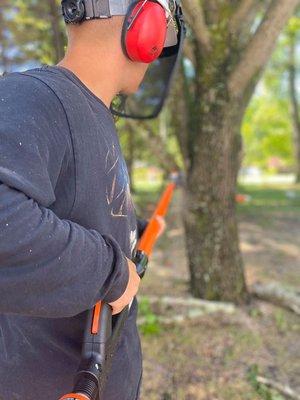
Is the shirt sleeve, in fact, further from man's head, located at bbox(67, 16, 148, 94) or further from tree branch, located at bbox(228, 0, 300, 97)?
tree branch, located at bbox(228, 0, 300, 97)

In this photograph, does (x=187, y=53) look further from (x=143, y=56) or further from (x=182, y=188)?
(x=143, y=56)

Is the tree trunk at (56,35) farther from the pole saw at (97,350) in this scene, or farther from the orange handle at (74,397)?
the orange handle at (74,397)

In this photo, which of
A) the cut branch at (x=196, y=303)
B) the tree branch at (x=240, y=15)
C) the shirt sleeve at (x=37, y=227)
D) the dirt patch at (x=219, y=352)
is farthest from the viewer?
the cut branch at (x=196, y=303)

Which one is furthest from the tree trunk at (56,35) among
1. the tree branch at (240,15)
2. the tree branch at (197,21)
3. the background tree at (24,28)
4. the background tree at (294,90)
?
the background tree at (294,90)

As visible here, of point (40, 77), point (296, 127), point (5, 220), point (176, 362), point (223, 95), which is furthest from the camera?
point (296, 127)

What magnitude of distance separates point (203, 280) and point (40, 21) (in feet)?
20.0

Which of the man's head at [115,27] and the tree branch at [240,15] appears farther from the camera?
the tree branch at [240,15]

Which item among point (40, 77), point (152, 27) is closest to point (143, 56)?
point (152, 27)

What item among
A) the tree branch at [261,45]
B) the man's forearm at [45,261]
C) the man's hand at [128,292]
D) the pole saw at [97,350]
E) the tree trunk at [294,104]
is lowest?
the tree trunk at [294,104]

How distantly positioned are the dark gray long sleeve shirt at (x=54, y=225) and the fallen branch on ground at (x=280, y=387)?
177 cm

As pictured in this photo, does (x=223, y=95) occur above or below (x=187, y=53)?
below

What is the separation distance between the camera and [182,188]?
421 centimetres

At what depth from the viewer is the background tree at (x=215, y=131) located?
12.4 feet

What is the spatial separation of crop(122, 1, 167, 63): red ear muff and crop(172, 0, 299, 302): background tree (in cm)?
225
